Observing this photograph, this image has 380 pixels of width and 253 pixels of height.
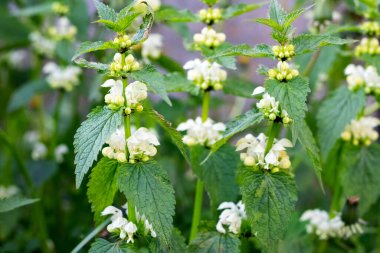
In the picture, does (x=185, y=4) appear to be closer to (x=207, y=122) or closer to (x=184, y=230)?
(x=184, y=230)

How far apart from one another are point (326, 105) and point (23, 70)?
167 cm

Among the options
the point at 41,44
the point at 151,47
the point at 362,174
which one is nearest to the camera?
the point at 362,174

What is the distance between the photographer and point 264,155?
3.57ft

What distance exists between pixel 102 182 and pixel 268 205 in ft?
0.92

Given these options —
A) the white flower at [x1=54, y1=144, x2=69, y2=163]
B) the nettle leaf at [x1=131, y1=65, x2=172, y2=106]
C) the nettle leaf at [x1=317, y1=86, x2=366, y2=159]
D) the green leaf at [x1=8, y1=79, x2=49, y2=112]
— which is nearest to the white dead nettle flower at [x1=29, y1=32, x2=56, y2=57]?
the green leaf at [x1=8, y1=79, x2=49, y2=112]

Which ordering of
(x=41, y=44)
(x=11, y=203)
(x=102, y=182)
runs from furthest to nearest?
(x=41, y=44), (x=11, y=203), (x=102, y=182)

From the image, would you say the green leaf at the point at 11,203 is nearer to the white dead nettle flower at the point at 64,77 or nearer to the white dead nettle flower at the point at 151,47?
the white dead nettle flower at the point at 151,47

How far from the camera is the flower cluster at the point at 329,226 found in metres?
1.40

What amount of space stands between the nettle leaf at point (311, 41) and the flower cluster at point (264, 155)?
17 centimetres

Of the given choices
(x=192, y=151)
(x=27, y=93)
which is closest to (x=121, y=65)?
(x=192, y=151)

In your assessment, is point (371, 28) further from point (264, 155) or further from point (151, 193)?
point (151, 193)

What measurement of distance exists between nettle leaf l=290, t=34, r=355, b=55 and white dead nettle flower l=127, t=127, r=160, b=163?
28cm

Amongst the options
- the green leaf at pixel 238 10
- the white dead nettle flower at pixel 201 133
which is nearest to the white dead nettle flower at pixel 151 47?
the green leaf at pixel 238 10

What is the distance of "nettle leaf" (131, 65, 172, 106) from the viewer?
981 mm
